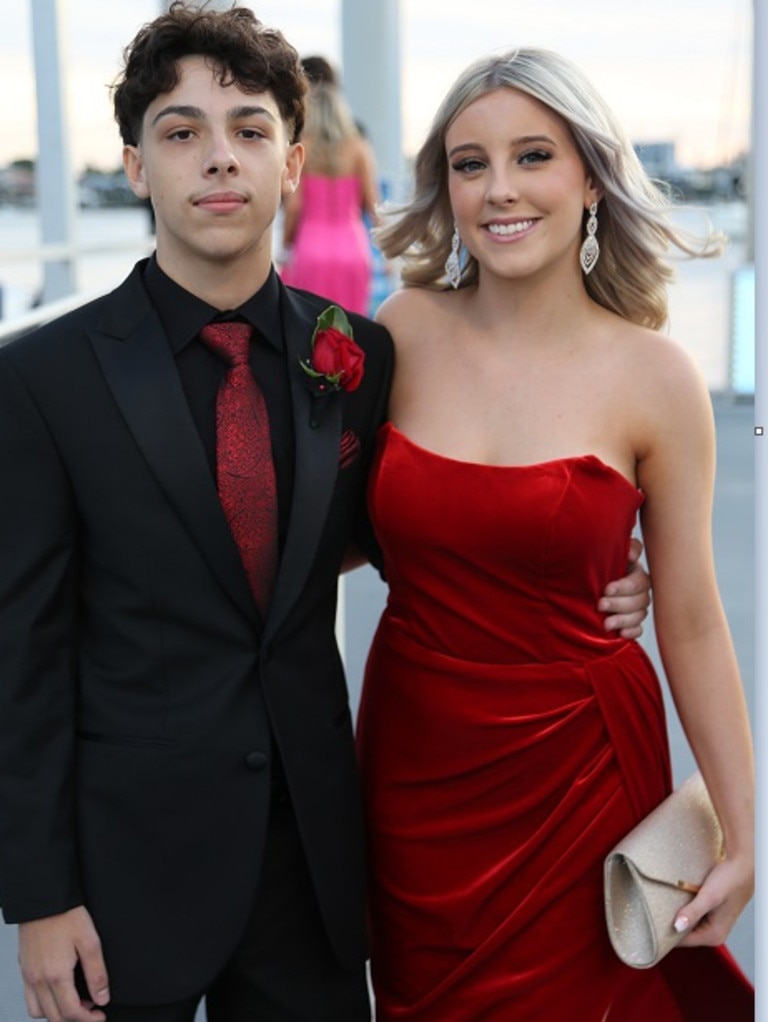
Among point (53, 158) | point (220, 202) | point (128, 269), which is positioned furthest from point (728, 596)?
point (128, 269)

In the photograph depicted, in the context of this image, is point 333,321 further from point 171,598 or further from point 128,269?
point 128,269

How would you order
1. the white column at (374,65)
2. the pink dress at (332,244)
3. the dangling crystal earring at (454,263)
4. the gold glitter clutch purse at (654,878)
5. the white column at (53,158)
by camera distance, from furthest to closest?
1. the white column at (374,65)
2. the pink dress at (332,244)
3. the white column at (53,158)
4. the dangling crystal earring at (454,263)
5. the gold glitter clutch purse at (654,878)

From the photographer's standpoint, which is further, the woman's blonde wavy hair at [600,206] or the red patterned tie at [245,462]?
the woman's blonde wavy hair at [600,206]

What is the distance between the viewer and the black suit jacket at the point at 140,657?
1.68 m

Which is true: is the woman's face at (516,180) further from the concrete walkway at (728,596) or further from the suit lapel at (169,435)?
the concrete walkway at (728,596)

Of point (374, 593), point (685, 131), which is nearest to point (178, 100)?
point (374, 593)

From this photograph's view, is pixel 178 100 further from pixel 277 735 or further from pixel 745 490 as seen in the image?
pixel 745 490

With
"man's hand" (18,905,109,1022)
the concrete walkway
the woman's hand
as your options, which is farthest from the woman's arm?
"man's hand" (18,905,109,1022)

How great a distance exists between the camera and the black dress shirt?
1.75 m

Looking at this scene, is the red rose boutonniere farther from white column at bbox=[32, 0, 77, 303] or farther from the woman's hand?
white column at bbox=[32, 0, 77, 303]

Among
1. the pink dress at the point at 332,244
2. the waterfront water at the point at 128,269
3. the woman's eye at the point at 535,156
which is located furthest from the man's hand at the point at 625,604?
the pink dress at the point at 332,244

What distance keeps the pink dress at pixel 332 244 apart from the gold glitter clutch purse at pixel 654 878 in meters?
6.62

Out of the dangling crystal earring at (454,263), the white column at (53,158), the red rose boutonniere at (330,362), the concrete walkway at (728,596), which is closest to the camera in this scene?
the red rose boutonniere at (330,362)

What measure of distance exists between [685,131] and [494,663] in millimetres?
14989
